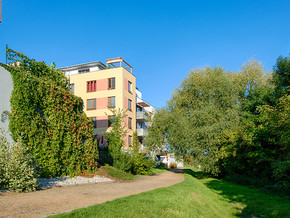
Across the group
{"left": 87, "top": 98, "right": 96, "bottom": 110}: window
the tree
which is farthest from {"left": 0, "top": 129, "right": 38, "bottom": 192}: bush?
{"left": 87, "top": 98, "right": 96, "bottom": 110}: window

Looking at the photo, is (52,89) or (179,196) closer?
(179,196)

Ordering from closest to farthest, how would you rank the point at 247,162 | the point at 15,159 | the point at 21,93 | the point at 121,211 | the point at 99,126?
1. the point at 121,211
2. the point at 15,159
3. the point at 21,93
4. the point at 247,162
5. the point at 99,126

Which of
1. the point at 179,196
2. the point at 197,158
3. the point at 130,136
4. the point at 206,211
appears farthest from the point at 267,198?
the point at 130,136

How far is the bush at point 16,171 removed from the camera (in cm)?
845

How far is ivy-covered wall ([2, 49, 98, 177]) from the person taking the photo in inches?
449

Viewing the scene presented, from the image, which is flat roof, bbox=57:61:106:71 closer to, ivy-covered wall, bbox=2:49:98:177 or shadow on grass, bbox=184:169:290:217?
ivy-covered wall, bbox=2:49:98:177

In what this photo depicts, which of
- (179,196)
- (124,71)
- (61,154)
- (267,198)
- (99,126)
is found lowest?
(267,198)

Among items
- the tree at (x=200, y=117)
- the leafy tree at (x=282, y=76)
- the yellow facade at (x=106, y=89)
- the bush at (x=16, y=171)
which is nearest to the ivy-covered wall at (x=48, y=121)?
the bush at (x=16, y=171)

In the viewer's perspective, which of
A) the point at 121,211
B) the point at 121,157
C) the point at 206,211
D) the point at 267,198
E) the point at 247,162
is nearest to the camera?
the point at 121,211

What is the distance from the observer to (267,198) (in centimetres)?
1270

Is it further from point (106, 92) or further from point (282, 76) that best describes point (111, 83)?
point (282, 76)

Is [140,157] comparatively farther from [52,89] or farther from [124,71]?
[124,71]

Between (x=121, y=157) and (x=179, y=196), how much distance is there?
937cm

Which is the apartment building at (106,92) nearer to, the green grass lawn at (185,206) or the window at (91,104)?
the window at (91,104)
